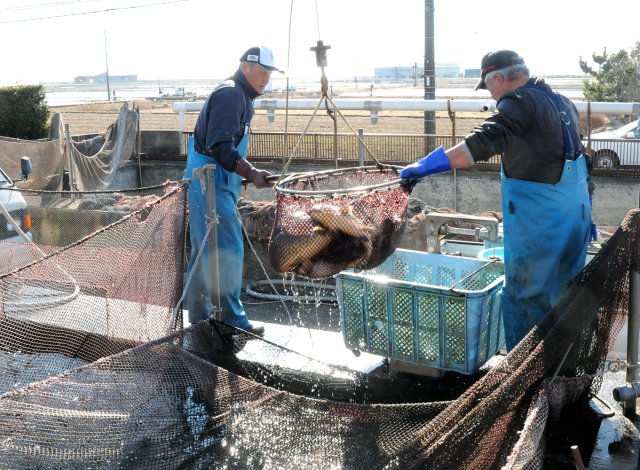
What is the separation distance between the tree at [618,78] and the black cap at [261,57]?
26.7 metres

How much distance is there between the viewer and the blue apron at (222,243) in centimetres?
606

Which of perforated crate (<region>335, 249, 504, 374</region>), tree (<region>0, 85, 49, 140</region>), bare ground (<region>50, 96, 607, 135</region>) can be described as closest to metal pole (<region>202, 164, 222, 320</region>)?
perforated crate (<region>335, 249, 504, 374</region>)

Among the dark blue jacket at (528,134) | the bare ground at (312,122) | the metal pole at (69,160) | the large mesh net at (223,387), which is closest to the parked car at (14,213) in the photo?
the large mesh net at (223,387)

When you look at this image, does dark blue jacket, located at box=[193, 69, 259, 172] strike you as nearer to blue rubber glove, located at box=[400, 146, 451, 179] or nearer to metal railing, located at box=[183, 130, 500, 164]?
blue rubber glove, located at box=[400, 146, 451, 179]

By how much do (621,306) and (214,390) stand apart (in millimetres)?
2550

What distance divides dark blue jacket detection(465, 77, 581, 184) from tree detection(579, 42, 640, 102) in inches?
1076

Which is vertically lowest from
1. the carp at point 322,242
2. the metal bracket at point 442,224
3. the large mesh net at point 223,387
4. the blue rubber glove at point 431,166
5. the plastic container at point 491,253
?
the large mesh net at point 223,387

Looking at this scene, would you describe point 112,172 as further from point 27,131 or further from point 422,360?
point 422,360

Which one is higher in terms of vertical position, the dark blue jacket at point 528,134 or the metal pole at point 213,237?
the dark blue jacket at point 528,134

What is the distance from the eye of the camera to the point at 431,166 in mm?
4629

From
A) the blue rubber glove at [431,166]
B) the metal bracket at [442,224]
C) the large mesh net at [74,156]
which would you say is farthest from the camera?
the large mesh net at [74,156]

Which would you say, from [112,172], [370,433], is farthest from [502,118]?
[112,172]

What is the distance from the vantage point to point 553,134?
4758 mm

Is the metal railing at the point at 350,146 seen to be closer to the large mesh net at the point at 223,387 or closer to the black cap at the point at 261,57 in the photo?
the black cap at the point at 261,57
